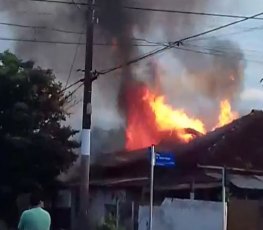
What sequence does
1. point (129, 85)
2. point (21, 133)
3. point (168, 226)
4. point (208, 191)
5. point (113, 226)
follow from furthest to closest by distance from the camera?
1. point (129, 85)
2. point (21, 133)
3. point (208, 191)
4. point (113, 226)
5. point (168, 226)

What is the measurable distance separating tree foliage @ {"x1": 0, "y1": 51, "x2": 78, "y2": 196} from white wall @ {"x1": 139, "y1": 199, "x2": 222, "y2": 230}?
6523 mm

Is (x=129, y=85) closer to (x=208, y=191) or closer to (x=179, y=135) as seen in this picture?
(x=179, y=135)

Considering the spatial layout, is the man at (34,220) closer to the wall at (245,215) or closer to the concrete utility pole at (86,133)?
the wall at (245,215)

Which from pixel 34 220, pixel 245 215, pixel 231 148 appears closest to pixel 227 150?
pixel 231 148

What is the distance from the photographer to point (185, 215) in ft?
60.9

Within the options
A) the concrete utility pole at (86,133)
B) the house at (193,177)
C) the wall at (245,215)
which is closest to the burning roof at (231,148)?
the house at (193,177)

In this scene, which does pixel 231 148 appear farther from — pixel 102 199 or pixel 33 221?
pixel 33 221

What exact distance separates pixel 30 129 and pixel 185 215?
28.4ft

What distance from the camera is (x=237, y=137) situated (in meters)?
24.1

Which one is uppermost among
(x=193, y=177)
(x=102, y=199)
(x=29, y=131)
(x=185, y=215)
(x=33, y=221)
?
(x=29, y=131)

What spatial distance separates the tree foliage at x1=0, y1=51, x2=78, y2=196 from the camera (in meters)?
25.2

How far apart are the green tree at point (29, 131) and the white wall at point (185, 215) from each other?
653 centimetres

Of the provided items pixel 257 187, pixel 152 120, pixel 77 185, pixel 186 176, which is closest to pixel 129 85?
pixel 152 120

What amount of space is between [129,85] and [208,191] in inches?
284
